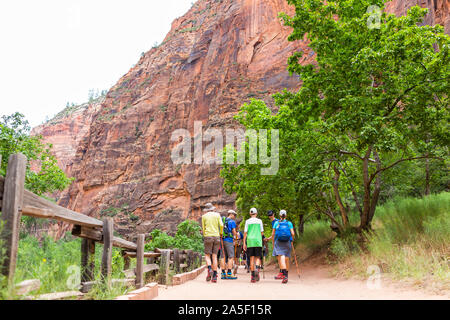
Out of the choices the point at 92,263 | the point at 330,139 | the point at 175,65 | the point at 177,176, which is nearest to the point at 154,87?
the point at 175,65

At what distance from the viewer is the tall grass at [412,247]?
21.7 ft

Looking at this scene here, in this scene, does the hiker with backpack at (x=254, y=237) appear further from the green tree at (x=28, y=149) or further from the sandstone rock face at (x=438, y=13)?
the sandstone rock face at (x=438, y=13)

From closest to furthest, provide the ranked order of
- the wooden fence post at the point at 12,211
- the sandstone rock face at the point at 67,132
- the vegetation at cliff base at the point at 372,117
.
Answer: the wooden fence post at the point at 12,211 < the vegetation at cliff base at the point at 372,117 < the sandstone rock face at the point at 67,132

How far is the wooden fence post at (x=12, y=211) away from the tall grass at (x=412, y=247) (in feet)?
19.8

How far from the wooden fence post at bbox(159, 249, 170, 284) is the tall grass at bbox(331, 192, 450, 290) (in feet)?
15.8

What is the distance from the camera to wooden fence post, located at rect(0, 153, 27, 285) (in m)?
3.29

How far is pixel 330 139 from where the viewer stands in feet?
39.7

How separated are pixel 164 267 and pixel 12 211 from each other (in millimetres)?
5830

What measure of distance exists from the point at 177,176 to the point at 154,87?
2606 centimetres

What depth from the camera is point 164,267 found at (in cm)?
877

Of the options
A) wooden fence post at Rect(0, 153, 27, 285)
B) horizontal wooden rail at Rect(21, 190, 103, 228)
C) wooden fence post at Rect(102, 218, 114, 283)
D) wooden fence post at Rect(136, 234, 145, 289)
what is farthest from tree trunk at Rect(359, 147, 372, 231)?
wooden fence post at Rect(0, 153, 27, 285)

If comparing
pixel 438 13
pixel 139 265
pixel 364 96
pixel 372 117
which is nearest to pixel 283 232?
pixel 139 265

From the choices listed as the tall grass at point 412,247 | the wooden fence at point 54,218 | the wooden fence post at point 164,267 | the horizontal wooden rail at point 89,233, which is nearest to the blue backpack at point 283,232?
the tall grass at point 412,247

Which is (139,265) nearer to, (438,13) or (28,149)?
(28,149)
